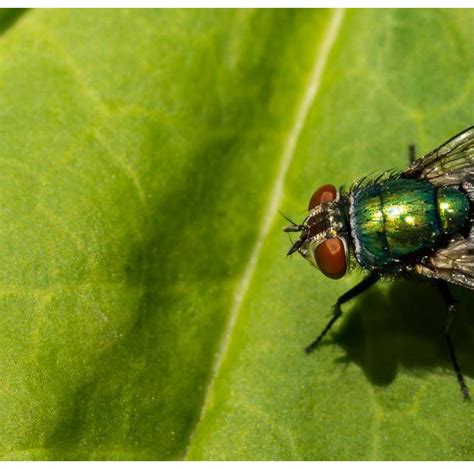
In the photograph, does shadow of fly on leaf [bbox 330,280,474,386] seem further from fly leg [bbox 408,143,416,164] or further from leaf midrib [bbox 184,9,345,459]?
fly leg [bbox 408,143,416,164]

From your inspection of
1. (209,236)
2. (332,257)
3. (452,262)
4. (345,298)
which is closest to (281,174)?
(209,236)

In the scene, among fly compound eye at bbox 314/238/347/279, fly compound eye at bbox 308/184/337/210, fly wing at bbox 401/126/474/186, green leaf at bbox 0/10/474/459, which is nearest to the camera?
green leaf at bbox 0/10/474/459

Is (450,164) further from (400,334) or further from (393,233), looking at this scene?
(400,334)

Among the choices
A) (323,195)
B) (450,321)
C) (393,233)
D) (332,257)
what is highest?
(323,195)

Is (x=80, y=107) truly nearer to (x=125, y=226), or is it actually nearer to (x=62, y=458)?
(x=125, y=226)

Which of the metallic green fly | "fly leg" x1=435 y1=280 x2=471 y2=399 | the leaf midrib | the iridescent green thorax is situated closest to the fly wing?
the metallic green fly
